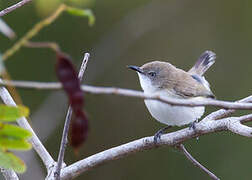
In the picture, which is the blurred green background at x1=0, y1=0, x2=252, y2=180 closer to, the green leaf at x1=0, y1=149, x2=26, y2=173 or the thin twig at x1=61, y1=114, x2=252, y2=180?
the thin twig at x1=61, y1=114, x2=252, y2=180

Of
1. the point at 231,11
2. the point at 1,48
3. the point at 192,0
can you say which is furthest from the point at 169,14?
the point at 1,48

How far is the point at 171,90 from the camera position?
9.46ft

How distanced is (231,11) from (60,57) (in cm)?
511

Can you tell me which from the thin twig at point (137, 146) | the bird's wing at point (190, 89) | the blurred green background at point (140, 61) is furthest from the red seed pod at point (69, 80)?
the blurred green background at point (140, 61)

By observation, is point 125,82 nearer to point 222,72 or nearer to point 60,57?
point 222,72

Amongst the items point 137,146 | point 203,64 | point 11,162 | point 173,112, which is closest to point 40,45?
point 11,162

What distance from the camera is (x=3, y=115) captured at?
973mm

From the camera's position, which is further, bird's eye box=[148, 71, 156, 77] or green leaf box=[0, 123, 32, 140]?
bird's eye box=[148, 71, 156, 77]

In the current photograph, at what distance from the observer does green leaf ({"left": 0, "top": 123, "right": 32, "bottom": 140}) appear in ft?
3.18

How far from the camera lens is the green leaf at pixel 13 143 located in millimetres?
963

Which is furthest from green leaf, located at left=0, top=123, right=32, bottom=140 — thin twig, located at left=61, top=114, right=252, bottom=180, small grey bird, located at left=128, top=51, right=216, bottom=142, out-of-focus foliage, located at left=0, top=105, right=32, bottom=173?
small grey bird, located at left=128, top=51, right=216, bottom=142

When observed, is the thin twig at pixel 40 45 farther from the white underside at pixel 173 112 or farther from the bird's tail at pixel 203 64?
the bird's tail at pixel 203 64

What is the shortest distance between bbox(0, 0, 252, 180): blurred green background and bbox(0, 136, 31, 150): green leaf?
137 inches

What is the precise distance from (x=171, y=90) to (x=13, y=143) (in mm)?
1979
